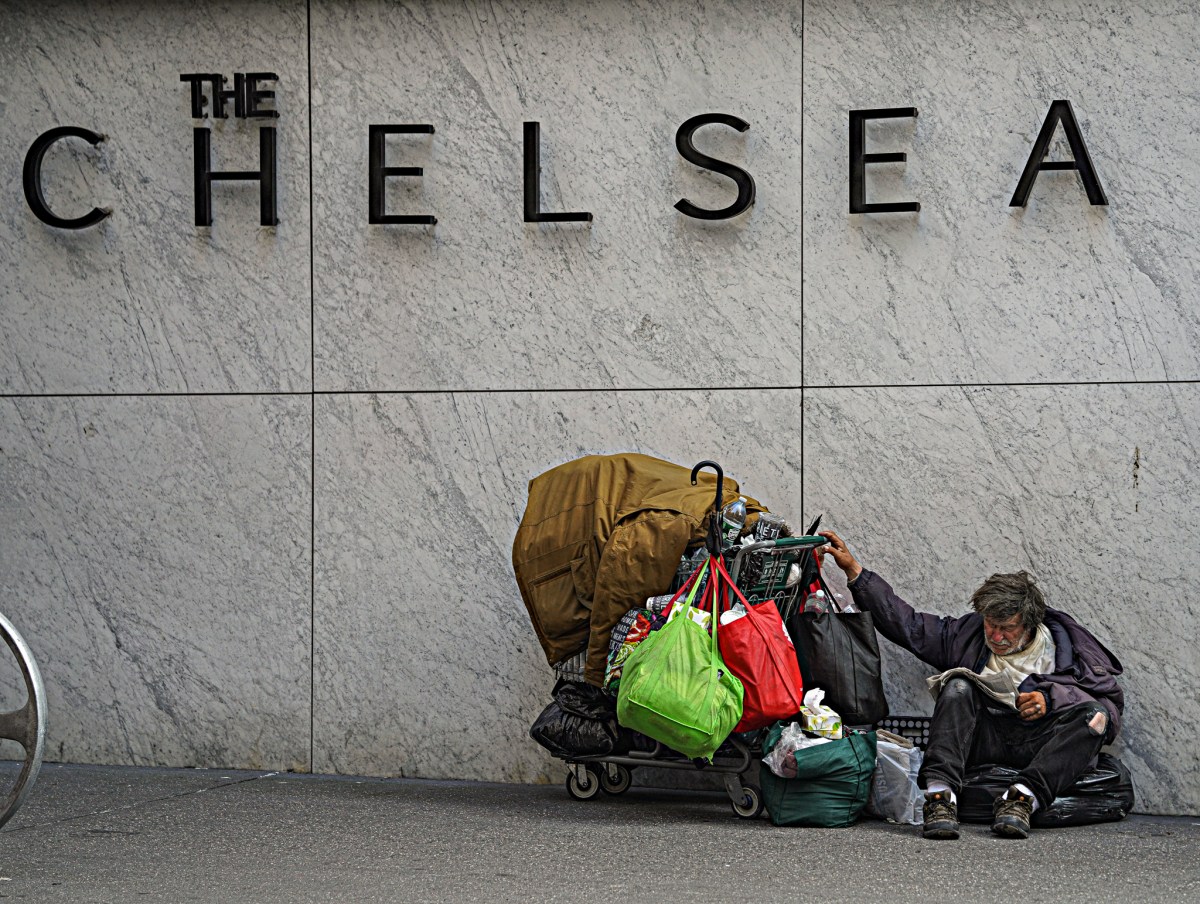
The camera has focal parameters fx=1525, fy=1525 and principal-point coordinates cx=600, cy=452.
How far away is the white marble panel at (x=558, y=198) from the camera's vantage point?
22.6 ft

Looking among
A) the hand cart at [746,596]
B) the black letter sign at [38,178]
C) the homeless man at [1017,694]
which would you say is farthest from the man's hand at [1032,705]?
the black letter sign at [38,178]

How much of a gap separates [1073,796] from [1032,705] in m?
0.43

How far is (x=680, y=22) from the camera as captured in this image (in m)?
7.00

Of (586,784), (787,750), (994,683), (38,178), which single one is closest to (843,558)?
(994,683)

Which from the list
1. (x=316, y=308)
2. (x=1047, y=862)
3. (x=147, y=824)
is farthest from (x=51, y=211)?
(x=1047, y=862)

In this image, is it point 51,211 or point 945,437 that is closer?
point 945,437

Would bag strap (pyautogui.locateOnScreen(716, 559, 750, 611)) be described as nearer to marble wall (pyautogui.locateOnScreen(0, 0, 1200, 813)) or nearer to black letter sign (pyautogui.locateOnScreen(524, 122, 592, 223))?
marble wall (pyautogui.locateOnScreen(0, 0, 1200, 813))

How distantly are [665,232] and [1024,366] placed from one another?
1.71 metres

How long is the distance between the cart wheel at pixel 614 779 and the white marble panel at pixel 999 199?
6.31ft

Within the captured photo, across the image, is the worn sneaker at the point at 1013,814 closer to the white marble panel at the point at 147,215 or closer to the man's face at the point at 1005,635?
the man's face at the point at 1005,635

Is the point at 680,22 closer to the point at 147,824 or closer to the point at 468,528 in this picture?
the point at 468,528

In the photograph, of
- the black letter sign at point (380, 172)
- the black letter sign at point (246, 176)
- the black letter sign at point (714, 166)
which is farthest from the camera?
the black letter sign at point (246, 176)

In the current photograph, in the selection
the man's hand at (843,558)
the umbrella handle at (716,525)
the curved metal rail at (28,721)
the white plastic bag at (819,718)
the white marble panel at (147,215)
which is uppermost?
the white marble panel at (147,215)

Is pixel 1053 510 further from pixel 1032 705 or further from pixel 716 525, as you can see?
pixel 716 525
